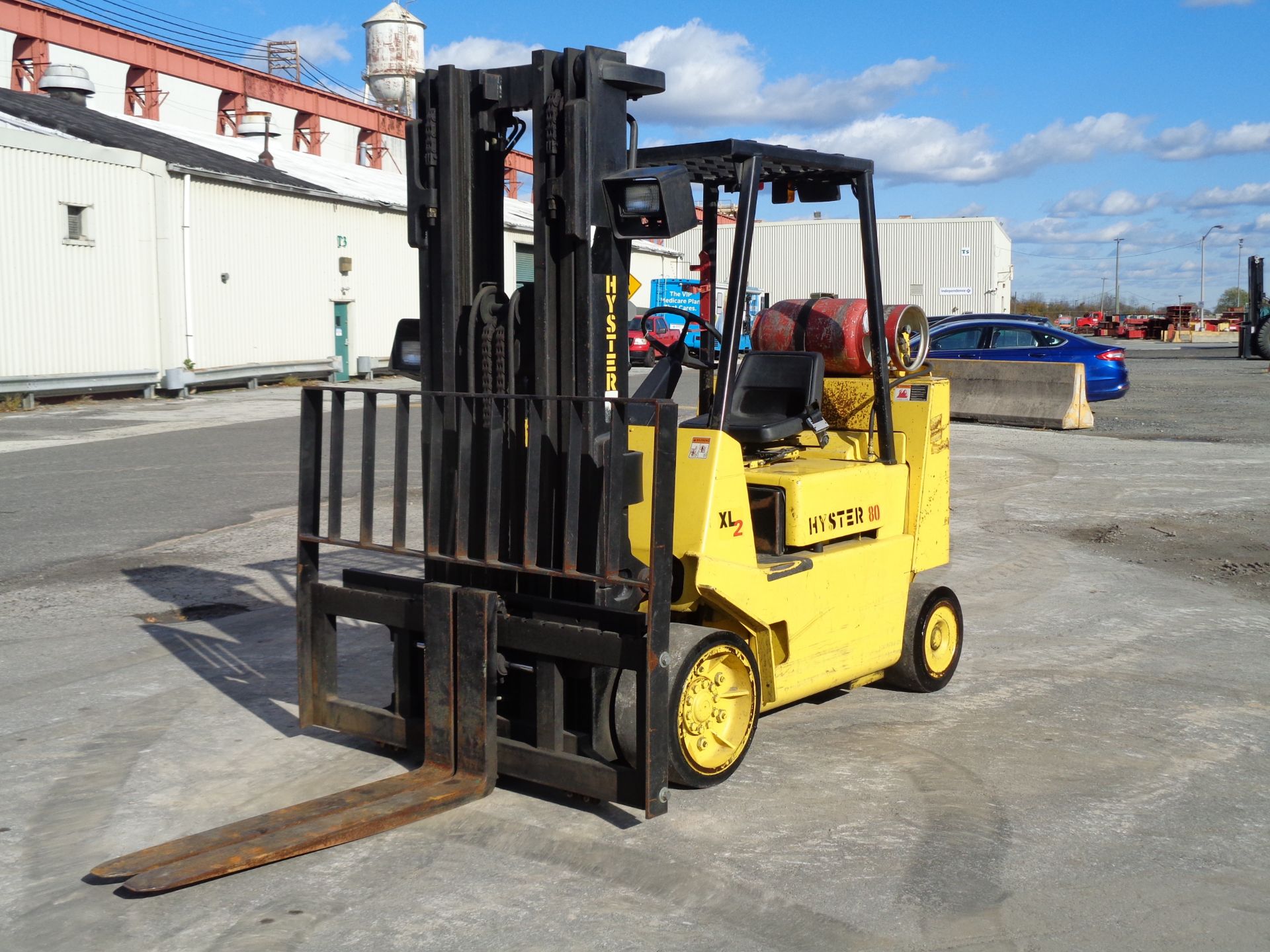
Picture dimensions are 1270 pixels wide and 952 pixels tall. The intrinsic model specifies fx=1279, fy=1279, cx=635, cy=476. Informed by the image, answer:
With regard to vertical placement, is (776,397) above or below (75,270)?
below

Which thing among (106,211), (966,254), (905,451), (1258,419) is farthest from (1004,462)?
(966,254)

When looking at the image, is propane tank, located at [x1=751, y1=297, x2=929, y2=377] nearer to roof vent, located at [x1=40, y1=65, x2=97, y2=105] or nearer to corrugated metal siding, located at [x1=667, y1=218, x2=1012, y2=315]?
roof vent, located at [x1=40, y1=65, x2=97, y2=105]

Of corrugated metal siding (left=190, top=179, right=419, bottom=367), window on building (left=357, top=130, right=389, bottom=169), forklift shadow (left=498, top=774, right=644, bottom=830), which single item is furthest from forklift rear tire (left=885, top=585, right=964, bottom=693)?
window on building (left=357, top=130, right=389, bottom=169)

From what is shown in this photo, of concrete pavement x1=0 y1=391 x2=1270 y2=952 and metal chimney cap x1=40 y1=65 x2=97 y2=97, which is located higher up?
metal chimney cap x1=40 y1=65 x2=97 y2=97

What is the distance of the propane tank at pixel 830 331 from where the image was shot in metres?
6.36

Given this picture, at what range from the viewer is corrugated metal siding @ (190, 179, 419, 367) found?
29047 millimetres

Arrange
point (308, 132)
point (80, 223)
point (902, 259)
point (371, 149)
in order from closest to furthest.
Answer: point (80, 223), point (308, 132), point (371, 149), point (902, 259)

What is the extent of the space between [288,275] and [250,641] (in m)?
25.9

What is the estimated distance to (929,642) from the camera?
663 centimetres

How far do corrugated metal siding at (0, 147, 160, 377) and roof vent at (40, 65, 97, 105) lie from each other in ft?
23.1

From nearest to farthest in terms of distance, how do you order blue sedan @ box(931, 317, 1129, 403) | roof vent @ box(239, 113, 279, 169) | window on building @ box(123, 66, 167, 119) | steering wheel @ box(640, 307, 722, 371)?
steering wheel @ box(640, 307, 722, 371) → blue sedan @ box(931, 317, 1129, 403) → window on building @ box(123, 66, 167, 119) → roof vent @ box(239, 113, 279, 169)

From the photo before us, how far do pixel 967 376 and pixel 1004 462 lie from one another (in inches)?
241

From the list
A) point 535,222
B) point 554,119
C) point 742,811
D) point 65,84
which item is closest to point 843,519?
point 742,811

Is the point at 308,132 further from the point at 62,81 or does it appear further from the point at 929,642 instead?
the point at 929,642
